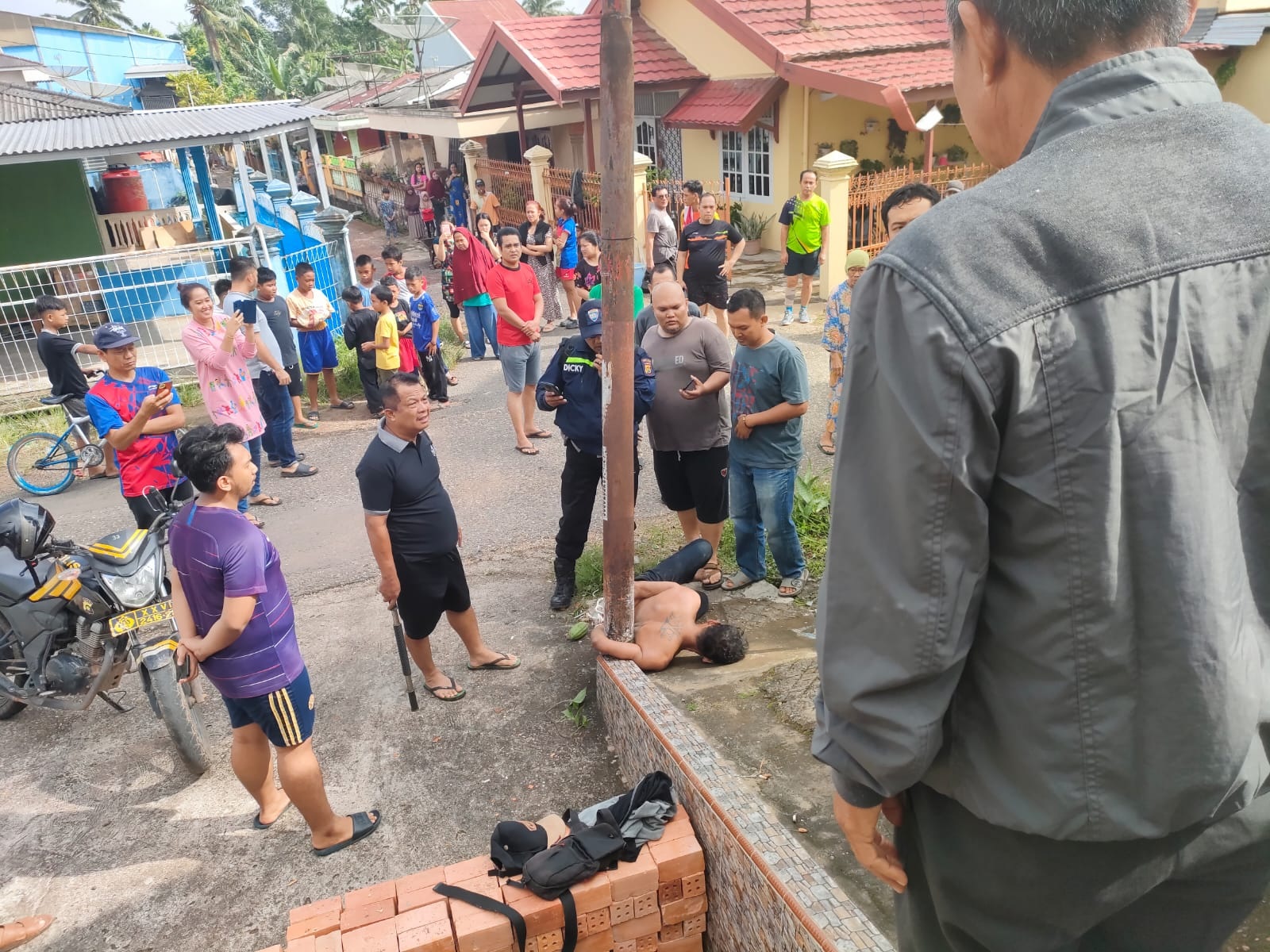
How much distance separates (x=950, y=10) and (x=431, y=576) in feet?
12.3

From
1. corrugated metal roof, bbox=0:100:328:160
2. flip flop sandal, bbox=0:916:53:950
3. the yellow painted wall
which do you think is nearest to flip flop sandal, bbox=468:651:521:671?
flip flop sandal, bbox=0:916:53:950

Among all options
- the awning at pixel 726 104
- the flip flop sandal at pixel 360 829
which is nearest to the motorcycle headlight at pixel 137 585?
the flip flop sandal at pixel 360 829

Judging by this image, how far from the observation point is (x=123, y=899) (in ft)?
11.8

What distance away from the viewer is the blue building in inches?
1142

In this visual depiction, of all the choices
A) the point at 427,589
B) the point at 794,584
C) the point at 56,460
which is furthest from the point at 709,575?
the point at 56,460

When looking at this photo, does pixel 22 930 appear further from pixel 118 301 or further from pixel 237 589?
pixel 118 301

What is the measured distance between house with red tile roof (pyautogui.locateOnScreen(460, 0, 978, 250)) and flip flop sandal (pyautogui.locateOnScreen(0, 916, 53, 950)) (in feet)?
43.4

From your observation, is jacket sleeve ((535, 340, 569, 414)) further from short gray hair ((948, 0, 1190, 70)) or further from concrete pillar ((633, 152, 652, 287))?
concrete pillar ((633, 152, 652, 287))

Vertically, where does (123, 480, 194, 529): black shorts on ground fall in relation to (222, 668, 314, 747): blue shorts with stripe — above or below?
below

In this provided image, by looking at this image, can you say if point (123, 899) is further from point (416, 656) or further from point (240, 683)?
point (416, 656)

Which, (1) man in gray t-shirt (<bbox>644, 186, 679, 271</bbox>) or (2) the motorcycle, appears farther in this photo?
(1) man in gray t-shirt (<bbox>644, 186, 679, 271</bbox>)

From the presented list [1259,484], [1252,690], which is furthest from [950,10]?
[1252,690]

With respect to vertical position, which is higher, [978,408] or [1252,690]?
[978,408]

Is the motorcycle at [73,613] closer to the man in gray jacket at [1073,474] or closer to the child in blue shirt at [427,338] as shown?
the man in gray jacket at [1073,474]
